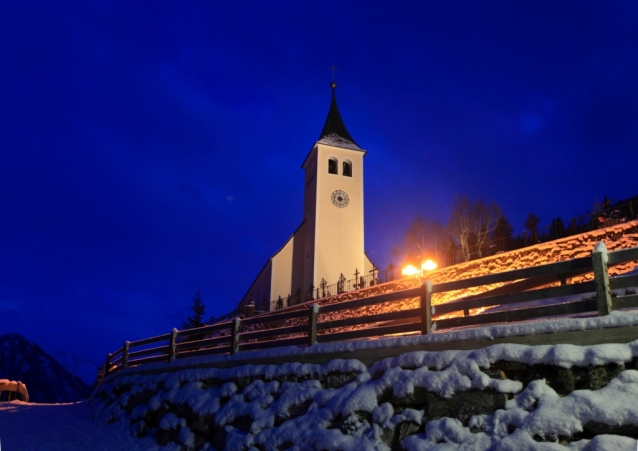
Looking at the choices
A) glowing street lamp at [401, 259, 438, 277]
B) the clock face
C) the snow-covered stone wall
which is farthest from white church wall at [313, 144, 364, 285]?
the snow-covered stone wall

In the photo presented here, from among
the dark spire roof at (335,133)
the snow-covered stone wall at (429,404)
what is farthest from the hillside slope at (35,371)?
the snow-covered stone wall at (429,404)

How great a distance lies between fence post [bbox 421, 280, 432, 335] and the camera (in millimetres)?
7566

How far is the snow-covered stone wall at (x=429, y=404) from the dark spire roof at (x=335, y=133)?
3246cm

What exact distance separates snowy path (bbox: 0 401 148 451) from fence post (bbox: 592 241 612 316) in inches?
369

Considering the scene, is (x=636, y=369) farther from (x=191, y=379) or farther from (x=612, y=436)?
(x=191, y=379)

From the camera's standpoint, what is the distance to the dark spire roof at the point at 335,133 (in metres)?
41.7

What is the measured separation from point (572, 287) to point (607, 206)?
40.7 ft

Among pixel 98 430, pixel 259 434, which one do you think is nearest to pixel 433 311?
pixel 259 434

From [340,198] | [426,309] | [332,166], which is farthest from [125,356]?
[332,166]

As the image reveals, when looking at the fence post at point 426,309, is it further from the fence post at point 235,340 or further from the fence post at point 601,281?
the fence post at point 235,340

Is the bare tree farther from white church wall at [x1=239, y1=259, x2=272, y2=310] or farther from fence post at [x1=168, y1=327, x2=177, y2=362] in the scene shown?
fence post at [x1=168, y1=327, x2=177, y2=362]

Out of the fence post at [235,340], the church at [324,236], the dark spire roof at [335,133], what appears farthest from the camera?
the dark spire roof at [335,133]

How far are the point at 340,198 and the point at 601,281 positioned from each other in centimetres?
3333

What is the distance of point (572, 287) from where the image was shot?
20.5ft
